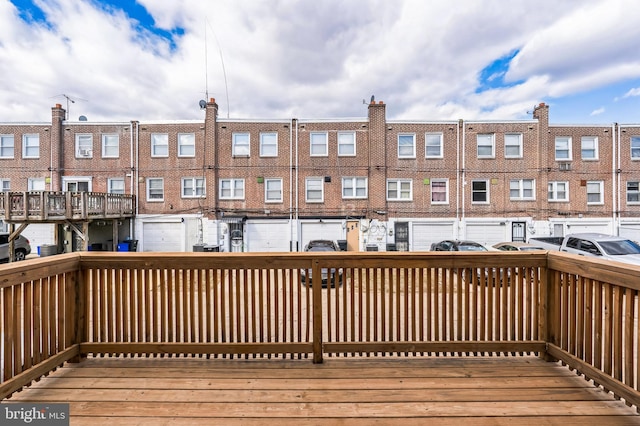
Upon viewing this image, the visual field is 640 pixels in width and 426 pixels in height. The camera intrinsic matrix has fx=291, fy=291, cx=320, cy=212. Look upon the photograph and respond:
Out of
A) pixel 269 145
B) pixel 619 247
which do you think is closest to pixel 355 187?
pixel 269 145

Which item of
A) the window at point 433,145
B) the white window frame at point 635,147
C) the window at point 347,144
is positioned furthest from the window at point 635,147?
the window at point 347,144

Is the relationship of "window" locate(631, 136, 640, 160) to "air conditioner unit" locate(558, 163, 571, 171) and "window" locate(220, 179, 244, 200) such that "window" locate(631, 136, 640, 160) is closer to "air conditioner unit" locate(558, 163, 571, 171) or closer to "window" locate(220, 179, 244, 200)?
"air conditioner unit" locate(558, 163, 571, 171)

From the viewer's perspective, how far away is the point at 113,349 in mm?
2762

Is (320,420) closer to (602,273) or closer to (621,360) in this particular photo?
(621,360)

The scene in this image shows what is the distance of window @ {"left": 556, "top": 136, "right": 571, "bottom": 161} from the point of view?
16969mm

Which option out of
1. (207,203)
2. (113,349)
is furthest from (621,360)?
(207,203)

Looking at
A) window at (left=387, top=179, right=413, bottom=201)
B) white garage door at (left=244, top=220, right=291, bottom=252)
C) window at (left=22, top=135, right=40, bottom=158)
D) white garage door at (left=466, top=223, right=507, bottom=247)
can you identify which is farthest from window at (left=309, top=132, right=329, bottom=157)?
window at (left=22, top=135, right=40, bottom=158)

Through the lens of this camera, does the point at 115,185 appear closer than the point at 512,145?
No

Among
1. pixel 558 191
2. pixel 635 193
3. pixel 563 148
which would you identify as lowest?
pixel 635 193

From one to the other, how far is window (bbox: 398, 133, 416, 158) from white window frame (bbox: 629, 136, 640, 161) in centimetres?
1266

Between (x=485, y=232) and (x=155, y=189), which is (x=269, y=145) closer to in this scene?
(x=155, y=189)

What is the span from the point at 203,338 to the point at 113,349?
2.74ft

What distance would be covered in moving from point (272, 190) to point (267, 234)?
2.59m

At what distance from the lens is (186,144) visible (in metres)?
17.0
